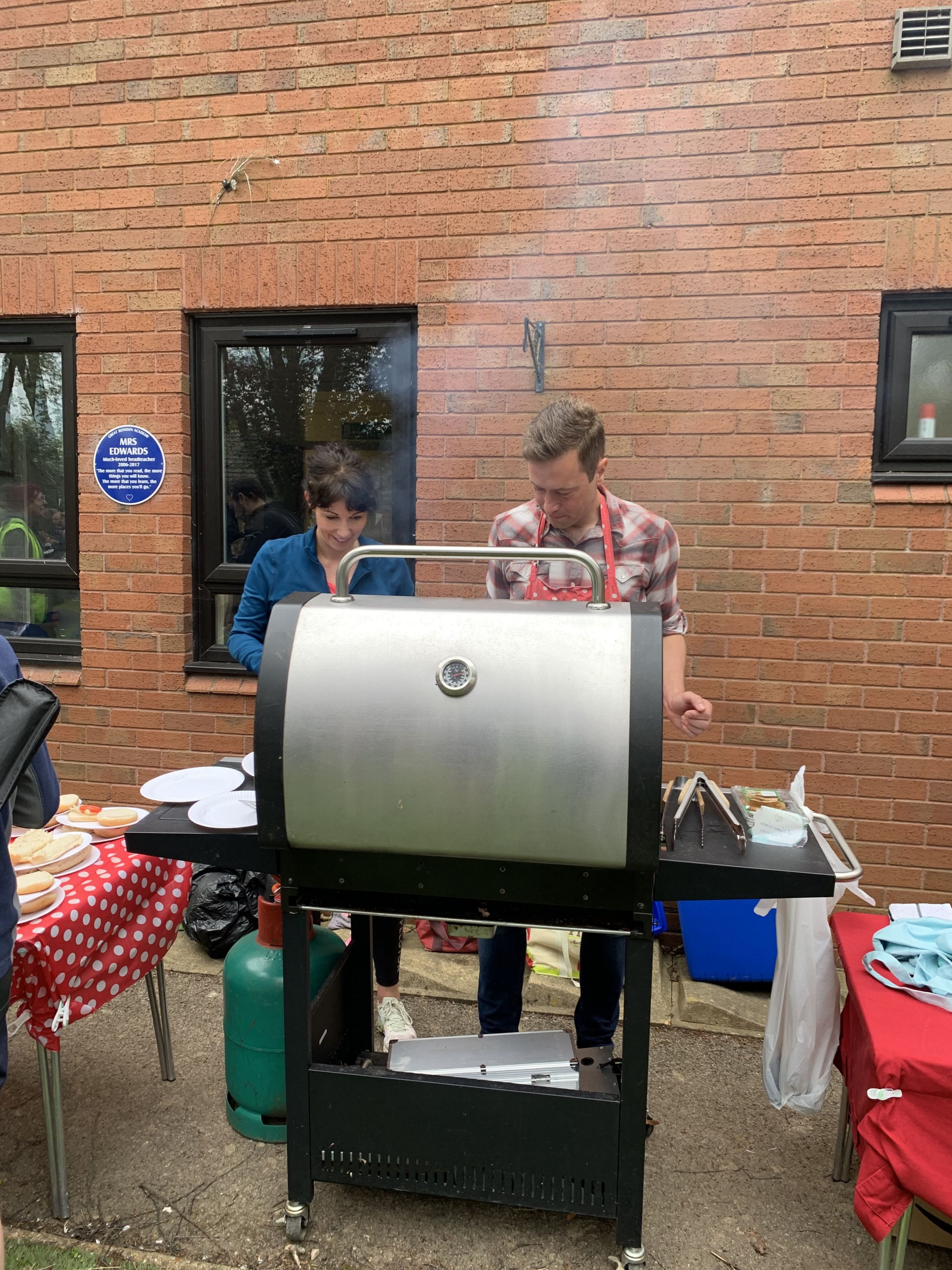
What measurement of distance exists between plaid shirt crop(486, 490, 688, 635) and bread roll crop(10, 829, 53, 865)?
1454mm

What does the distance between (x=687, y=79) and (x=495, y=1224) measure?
396 cm

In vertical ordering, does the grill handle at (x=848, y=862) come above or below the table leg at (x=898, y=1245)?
above

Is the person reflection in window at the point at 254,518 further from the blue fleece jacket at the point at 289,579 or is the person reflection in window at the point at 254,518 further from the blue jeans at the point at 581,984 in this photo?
the blue jeans at the point at 581,984

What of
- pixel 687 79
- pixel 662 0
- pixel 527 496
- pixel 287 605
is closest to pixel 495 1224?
pixel 287 605

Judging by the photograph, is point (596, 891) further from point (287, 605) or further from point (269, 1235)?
point (269, 1235)

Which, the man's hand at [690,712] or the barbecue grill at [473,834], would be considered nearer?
the barbecue grill at [473,834]

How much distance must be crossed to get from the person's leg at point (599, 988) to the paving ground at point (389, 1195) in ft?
1.21

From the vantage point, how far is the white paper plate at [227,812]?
2.03 meters

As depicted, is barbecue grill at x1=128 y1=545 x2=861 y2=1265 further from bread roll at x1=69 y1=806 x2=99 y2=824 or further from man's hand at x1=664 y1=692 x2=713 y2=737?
bread roll at x1=69 y1=806 x2=99 y2=824

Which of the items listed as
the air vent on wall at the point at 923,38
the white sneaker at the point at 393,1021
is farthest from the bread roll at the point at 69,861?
the air vent on wall at the point at 923,38

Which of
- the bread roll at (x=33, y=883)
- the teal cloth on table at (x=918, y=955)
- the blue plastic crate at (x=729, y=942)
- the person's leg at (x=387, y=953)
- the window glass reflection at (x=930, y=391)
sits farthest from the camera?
the window glass reflection at (x=930, y=391)

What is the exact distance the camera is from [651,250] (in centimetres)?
357

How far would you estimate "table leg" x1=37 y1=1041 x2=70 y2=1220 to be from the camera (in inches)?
88.0

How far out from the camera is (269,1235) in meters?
2.21
